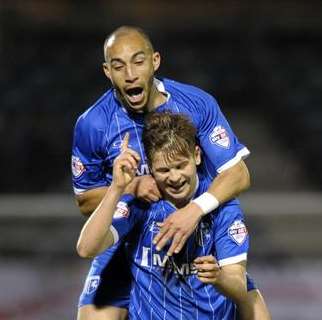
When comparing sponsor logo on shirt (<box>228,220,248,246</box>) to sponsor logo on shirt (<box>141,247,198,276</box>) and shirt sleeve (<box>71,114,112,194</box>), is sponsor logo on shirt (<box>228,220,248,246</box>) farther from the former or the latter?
shirt sleeve (<box>71,114,112,194</box>)

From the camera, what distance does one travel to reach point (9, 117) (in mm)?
8406

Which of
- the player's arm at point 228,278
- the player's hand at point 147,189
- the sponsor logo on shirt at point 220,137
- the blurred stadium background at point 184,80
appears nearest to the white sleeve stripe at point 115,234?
the player's hand at point 147,189

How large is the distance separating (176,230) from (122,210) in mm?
299

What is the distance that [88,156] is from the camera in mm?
3832

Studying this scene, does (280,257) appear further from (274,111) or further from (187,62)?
(187,62)

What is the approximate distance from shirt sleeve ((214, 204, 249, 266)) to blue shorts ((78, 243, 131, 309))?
41 cm

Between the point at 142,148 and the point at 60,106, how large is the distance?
5109mm

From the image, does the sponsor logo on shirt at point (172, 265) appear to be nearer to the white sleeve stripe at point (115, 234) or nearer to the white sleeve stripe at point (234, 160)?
the white sleeve stripe at point (115, 234)

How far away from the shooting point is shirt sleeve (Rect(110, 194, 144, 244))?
3590 mm

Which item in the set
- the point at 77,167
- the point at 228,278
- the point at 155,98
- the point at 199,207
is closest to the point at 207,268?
the point at 228,278

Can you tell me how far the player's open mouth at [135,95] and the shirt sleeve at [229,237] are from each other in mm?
466

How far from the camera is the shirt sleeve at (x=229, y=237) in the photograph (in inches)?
141

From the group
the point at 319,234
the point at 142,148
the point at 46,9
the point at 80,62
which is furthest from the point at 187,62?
the point at 142,148

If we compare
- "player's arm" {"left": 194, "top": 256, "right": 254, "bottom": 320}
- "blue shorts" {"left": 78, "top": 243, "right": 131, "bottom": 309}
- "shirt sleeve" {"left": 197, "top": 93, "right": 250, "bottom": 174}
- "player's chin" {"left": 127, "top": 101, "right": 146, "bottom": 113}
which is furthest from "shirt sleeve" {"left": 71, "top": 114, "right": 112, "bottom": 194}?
"player's arm" {"left": 194, "top": 256, "right": 254, "bottom": 320}
